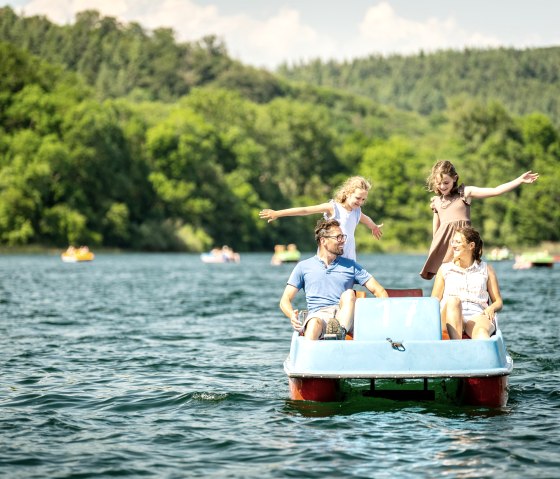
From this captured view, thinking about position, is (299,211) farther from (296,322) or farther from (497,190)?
(497,190)

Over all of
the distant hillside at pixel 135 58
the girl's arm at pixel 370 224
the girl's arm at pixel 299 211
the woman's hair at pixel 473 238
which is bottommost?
the woman's hair at pixel 473 238

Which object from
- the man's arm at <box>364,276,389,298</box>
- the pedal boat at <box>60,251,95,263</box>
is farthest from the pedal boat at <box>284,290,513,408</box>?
the pedal boat at <box>60,251,95,263</box>

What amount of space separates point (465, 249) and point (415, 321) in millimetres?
1223

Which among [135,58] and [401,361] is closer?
[401,361]

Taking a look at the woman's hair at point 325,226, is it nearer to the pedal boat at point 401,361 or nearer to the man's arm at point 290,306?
the man's arm at point 290,306

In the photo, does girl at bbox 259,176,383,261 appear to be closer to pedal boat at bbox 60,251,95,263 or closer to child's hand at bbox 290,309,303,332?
child's hand at bbox 290,309,303,332

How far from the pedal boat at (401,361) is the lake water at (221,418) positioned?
193mm

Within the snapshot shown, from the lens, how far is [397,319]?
1033cm

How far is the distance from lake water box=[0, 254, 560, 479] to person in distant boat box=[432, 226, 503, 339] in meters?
0.97

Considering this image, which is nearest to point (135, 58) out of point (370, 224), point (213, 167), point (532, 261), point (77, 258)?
point (213, 167)

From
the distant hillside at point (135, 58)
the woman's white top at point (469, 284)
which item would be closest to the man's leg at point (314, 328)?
the woman's white top at point (469, 284)

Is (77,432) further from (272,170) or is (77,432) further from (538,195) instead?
(272,170)

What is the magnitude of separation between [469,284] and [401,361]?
159 centimetres

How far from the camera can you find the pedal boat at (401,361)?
391 inches
